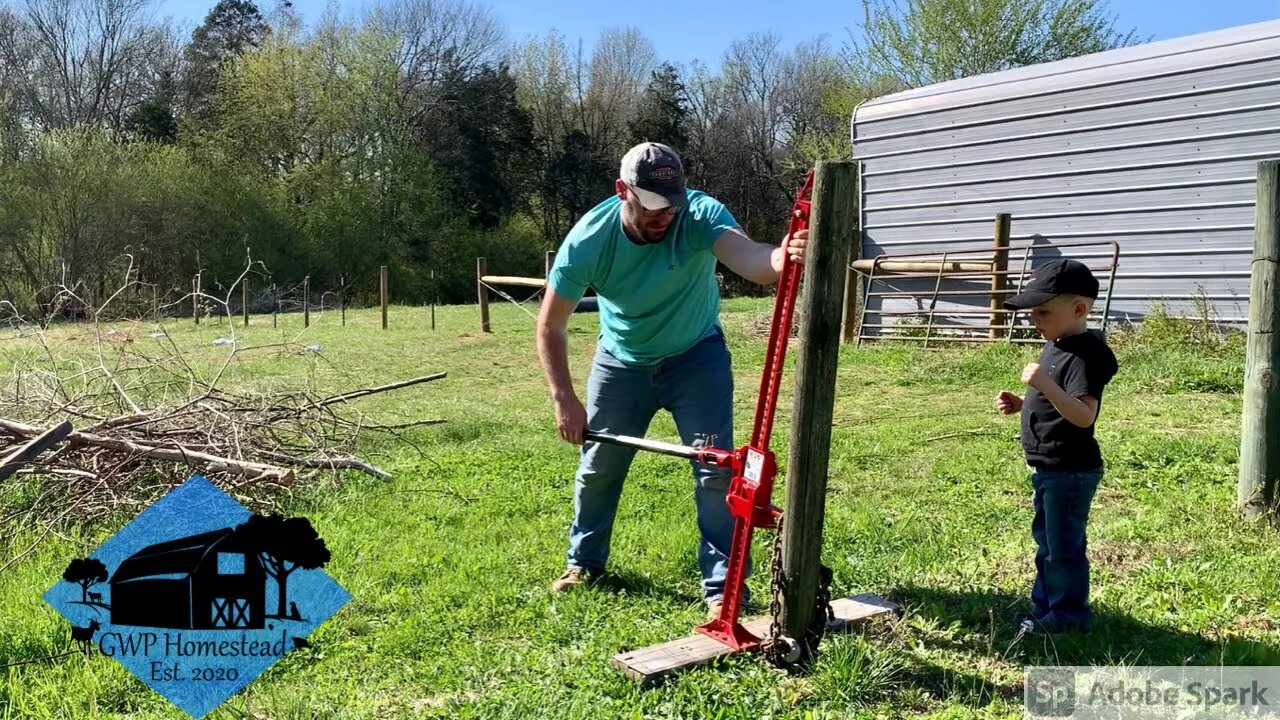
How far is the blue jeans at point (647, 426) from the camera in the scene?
3648mm

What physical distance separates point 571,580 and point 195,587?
4.59 ft

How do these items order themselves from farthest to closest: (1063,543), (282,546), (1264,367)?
1. (1264,367)
2. (282,546)
3. (1063,543)

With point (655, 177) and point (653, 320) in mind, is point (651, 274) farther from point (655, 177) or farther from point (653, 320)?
point (655, 177)

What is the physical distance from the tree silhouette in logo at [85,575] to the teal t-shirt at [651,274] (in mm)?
2175

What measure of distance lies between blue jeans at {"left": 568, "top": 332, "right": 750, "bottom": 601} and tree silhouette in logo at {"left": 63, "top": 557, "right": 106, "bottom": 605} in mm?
1875

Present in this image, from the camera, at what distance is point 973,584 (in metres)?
3.83

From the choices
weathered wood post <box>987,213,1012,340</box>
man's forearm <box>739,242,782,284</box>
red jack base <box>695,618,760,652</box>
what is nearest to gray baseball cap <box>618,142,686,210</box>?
man's forearm <box>739,242,782,284</box>

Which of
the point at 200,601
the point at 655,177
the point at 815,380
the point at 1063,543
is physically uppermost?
the point at 655,177

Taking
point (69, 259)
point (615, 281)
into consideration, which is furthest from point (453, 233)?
point (615, 281)

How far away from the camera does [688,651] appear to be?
3184mm

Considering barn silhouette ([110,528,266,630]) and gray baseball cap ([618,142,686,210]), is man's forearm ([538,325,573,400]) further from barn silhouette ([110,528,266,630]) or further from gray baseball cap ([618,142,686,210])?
barn silhouette ([110,528,266,630])

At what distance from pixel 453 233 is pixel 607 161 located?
6.91 meters

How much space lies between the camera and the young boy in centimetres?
308

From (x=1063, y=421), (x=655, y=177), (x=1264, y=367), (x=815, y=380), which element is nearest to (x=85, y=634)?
(x=655, y=177)
